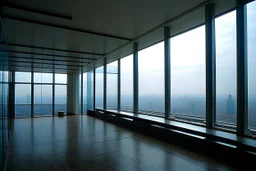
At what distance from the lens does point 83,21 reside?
571 centimetres

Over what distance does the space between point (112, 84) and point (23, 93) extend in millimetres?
8559

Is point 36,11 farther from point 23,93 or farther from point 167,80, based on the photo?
point 23,93

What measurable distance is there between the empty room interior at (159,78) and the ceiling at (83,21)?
27mm

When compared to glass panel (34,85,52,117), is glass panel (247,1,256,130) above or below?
above

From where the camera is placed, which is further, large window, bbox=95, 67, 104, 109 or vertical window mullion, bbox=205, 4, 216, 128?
large window, bbox=95, 67, 104, 109

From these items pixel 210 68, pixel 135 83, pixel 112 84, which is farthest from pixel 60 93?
pixel 210 68

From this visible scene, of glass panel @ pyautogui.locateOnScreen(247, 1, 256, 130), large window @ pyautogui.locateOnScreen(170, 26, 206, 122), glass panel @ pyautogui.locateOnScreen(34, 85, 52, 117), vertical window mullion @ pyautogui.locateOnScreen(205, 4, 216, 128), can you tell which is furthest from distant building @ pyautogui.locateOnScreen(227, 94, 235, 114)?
glass panel @ pyautogui.locateOnScreen(34, 85, 52, 117)

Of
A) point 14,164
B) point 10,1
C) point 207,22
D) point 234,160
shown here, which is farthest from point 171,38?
point 14,164

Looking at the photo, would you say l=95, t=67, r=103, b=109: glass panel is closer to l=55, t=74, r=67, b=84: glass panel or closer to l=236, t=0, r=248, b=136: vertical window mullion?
l=55, t=74, r=67, b=84: glass panel

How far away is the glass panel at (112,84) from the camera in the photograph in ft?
36.5

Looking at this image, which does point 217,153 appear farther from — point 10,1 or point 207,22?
point 10,1

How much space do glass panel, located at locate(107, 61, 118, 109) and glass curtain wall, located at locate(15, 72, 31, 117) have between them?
7842 millimetres

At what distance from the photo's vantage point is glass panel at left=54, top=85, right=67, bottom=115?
16538 millimetres

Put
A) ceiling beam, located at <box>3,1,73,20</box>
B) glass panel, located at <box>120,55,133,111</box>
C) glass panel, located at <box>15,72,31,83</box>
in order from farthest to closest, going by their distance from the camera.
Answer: glass panel, located at <box>15,72,31,83</box>, glass panel, located at <box>120,55,133,111</box>, ceiling beam, located at <box>3,1,73,20</box>
